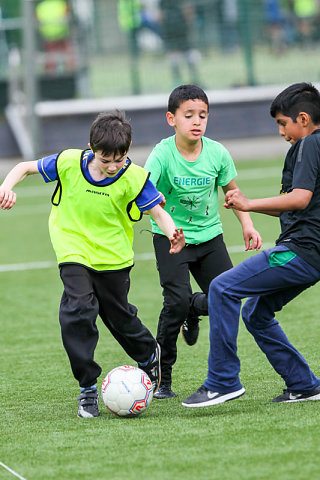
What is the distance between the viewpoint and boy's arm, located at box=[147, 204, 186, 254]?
4.86 meters

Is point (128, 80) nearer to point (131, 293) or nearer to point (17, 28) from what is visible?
point (17, 28)

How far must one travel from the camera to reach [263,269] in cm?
461

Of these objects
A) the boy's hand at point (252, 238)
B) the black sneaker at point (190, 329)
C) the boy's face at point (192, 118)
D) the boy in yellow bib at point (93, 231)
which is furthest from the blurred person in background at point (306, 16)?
the boy in yellow bib at point (93, 231)

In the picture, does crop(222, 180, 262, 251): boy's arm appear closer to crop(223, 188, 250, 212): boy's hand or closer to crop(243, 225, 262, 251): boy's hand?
crop(243, 225, 262, 251): boy's hand

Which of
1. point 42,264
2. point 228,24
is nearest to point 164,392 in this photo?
point 42,264

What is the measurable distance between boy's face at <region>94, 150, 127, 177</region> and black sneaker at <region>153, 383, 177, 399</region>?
1408 mm

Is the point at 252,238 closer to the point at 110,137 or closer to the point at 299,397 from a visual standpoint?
the point at 299,397

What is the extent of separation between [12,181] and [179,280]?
1.20 meters

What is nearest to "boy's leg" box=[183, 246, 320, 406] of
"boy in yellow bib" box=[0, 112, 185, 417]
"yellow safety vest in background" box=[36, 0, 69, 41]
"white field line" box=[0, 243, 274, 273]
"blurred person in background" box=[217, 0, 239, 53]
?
"boy in yellow bib" box=[0, 112, 185, 417]

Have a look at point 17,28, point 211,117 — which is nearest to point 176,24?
point 211,117

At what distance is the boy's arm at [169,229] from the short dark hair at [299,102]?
867mm

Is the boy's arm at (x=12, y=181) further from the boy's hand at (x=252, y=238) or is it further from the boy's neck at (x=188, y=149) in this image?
the boy's hand at (x=252, y=238)

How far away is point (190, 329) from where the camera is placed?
6008mm

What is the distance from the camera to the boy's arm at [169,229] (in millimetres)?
4855
